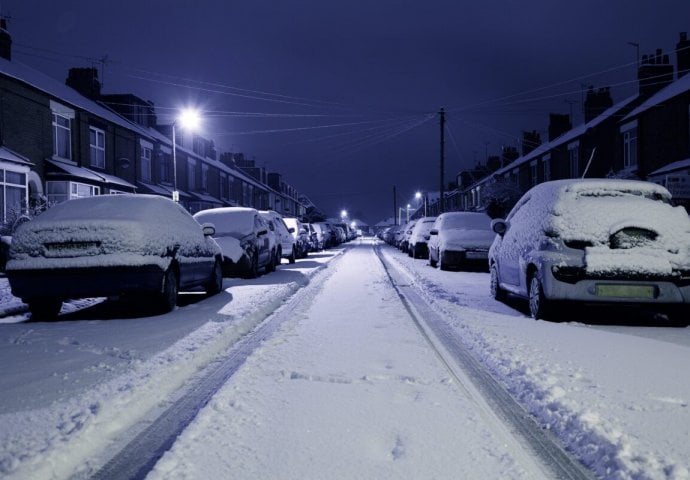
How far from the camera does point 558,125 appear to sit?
42.9 metres

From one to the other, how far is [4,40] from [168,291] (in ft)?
74.9

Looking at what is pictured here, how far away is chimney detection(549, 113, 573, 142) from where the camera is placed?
42625 millimetres

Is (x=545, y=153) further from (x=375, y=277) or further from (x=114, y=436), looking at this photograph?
(x=114, y=436)

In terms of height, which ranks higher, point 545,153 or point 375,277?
point 545,153

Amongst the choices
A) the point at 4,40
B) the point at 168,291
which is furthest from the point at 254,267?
the point at 4,40

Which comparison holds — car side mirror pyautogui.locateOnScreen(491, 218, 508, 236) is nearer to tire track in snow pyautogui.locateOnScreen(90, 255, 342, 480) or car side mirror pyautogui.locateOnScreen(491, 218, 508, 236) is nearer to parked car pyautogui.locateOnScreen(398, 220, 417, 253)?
tire track in snow pyautogui.locateOnScreen(90, 255, 342, 480)

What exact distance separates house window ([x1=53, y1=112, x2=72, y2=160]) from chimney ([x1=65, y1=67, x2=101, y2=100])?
28.6 ft

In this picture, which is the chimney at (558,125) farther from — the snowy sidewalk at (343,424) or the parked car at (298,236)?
the snowy sidewalk at (343,424)

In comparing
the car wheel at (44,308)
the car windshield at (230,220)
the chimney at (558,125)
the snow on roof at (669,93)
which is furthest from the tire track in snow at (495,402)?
the chimney at (558,125)

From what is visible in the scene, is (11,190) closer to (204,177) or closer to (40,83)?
(40,83)

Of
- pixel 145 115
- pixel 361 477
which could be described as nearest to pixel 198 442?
pixel 361 477

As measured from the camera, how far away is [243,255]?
43.6 feet

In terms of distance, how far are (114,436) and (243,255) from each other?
10.1 metres

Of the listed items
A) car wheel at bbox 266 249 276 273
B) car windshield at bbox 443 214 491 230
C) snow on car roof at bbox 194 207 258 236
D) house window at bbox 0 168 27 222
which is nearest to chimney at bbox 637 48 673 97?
car windshield at bbox 443 214 491 230
